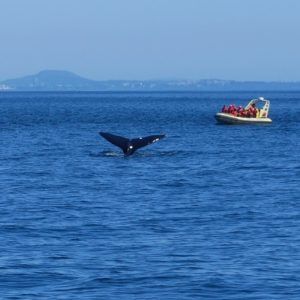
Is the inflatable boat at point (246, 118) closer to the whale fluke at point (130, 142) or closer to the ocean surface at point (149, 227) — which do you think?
the ocean surface at point (149, 227)

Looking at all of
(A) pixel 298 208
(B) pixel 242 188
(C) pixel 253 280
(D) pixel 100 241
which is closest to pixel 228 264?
(C) pixel 253 280

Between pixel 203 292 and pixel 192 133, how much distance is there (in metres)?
61.9

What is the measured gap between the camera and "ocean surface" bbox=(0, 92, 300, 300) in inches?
933

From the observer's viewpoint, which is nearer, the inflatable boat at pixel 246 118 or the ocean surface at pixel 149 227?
the ocean surface at pixel 149 227

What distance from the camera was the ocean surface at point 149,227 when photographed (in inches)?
933

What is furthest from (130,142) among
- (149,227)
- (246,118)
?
(246,118)

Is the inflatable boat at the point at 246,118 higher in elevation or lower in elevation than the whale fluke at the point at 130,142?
lower

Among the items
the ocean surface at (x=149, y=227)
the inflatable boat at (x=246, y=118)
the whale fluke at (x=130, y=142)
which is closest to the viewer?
the ocean surface at (x=149, y=227)

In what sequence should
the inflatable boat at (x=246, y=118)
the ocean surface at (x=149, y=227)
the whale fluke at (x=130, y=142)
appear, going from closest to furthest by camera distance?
the ocean surface at (x=149, y=227)
the whale fluke at (x=130, y=142)
the inflatable boat at (x=246, y=118)

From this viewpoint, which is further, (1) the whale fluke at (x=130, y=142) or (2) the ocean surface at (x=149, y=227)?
(1) the whale fluke at (x=130, y=142)

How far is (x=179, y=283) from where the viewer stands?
77.9 ft

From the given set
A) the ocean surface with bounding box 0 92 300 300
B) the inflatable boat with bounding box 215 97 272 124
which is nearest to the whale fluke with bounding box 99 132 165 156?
the ocean surface with bounding box 0 92 300 300

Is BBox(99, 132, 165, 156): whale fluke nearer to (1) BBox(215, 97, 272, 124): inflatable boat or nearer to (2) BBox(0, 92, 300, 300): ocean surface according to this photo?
(2) BBox(0, 92, 300, 300): ocean surface

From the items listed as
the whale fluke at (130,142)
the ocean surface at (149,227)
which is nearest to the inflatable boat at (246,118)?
the ocean surface at (149,227)
